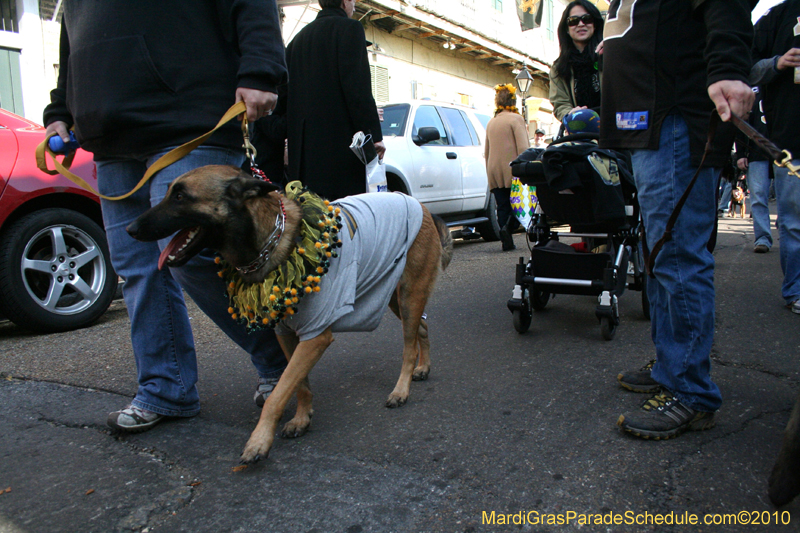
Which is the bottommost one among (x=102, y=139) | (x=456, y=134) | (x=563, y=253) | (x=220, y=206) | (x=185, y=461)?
(x=185, y=461)

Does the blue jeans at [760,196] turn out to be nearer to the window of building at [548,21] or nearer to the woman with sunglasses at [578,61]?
the woman with sunglasses at [578,61]

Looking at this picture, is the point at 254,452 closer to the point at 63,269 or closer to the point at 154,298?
the point at 154,298

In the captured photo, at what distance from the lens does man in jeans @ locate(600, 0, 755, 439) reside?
2211mm

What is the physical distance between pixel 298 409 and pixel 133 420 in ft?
2.26

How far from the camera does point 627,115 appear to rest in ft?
7.80

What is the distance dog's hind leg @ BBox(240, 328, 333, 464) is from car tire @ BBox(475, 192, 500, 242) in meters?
6.75

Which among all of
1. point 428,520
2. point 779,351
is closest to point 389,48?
point 779,351

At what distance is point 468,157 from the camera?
8.26 m

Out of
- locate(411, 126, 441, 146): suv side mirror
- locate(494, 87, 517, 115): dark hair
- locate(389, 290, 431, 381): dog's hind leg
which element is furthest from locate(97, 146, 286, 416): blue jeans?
locate(494, 87, 517, 115): dark hair

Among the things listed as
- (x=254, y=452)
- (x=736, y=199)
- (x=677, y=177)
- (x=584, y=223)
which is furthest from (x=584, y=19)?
(x=736, y=199)

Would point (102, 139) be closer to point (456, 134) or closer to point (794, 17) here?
point (794, 17)

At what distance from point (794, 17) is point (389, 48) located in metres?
15.7

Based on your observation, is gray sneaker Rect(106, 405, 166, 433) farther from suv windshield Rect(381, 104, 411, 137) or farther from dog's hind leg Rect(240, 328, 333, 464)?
suv windshield Rect(381, 104, 411, 137)

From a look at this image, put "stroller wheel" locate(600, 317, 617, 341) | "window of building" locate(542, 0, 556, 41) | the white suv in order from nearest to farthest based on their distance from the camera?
"stroller wheel" locate(600, 317, 617, 341) < the white suv < "window of building" locate(542, 0, 556, 41)
